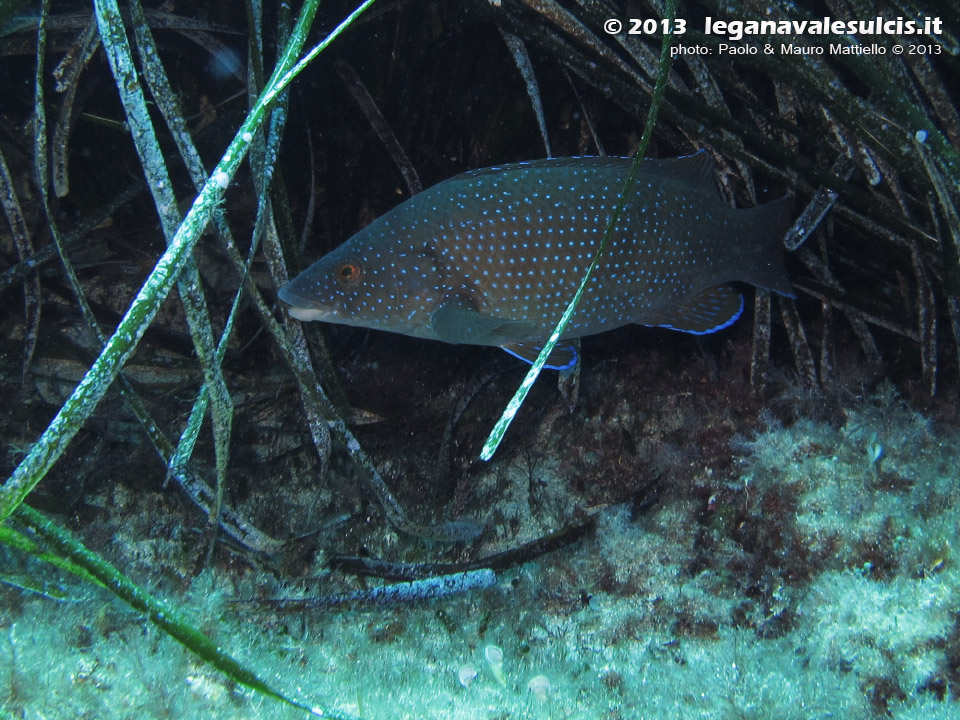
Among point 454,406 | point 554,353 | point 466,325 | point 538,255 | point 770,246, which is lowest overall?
point 454,406

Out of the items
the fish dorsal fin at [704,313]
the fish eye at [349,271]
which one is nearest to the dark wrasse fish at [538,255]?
the fish eye at [349,271]

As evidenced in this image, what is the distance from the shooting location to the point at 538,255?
121 inches

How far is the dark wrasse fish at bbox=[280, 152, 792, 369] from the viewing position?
308cm

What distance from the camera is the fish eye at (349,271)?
3201 mm

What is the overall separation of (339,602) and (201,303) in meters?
1.74

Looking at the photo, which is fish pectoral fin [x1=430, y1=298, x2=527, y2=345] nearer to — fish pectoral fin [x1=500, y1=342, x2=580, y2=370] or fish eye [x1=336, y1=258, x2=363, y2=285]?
fish pectoral fin [x1=500, y1=342, x2=580, y2=370]

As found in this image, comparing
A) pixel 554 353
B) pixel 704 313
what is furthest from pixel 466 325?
pixel 704 313

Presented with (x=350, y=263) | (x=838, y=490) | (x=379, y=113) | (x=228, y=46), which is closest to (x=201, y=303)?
(x=350, y=263)

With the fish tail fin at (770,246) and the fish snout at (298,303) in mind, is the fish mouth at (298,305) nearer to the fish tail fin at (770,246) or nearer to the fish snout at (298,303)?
the fish snout at (298,303)

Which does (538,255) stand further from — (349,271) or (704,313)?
(704,313)

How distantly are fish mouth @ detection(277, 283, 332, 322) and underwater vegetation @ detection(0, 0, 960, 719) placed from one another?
0.17 m

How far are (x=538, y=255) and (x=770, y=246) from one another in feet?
5.17

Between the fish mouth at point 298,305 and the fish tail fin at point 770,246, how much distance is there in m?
2.85

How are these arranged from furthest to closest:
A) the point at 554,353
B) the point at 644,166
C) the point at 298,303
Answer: the point at 644,166 < the point at 554,353 < the point at 298,303
